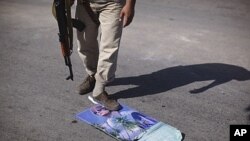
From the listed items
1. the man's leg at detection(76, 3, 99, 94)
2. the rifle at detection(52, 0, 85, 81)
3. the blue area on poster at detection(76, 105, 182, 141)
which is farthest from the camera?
the man's leg at detection(76, 3, 99, 94)

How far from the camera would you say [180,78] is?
4.75 metres

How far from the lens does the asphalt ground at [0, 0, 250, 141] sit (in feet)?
11.9

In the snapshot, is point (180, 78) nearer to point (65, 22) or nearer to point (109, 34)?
point (109, 34)

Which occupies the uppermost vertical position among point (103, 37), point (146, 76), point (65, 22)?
point (65, 22)

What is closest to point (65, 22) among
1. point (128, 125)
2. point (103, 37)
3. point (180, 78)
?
point (103, 37)

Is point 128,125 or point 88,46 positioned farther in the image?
point 88,46

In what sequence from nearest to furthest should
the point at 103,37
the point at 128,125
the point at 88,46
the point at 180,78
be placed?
the point at 128,125
the point at 103,37
the point at 88,46
the point at 180,78

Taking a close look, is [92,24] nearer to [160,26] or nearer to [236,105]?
[236,105]

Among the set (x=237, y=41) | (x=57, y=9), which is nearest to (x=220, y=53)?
(x=237, y=41)

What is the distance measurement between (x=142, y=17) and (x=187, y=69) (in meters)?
2.83

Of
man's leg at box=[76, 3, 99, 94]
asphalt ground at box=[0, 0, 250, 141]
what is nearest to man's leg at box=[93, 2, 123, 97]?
man's leg at box=[76, 3, 99, 94]

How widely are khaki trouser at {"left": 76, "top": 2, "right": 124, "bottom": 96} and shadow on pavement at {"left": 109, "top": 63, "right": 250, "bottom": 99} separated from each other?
1.81 ft

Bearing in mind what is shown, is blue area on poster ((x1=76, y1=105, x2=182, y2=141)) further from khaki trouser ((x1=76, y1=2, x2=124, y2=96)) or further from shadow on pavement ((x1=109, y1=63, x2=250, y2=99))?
shadow on pavement ((x1=109, y1=63, x2=250, y2=99))

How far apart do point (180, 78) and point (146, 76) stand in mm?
476
